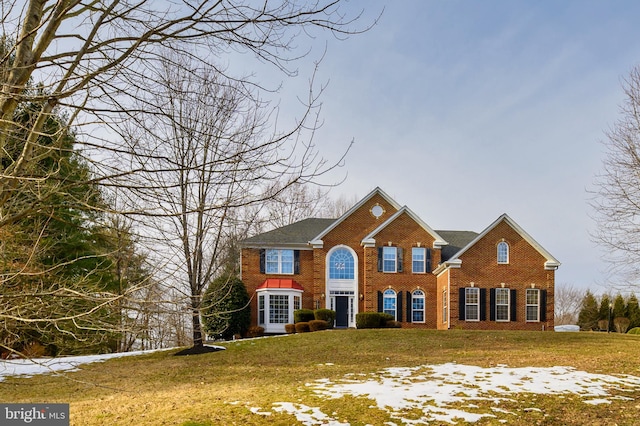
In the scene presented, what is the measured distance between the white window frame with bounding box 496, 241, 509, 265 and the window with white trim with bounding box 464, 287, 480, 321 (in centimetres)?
197

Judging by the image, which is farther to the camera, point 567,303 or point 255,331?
point 567,303

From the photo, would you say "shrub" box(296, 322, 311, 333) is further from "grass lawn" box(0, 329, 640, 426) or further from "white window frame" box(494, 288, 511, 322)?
"white window frame" box(494, 288, 511, 322)

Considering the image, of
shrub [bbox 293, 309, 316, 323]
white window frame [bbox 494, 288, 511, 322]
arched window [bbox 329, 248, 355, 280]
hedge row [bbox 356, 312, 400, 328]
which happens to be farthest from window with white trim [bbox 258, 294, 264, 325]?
white window frame [bbox 494, 288, 511, 322]

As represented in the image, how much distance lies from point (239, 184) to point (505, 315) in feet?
84.5

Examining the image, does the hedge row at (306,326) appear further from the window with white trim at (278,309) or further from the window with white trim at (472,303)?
the window with white trim at (472,303)

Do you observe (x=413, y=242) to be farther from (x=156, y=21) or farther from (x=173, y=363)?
(x=156, y=21)

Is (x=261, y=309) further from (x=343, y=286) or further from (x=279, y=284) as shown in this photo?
(x=343, y=286)

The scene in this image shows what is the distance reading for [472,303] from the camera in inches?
1086

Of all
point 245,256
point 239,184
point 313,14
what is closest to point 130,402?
point 239,184

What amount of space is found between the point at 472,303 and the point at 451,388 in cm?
1691

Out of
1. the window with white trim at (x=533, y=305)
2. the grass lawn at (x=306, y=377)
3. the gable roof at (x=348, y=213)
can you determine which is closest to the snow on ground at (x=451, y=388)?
the grass lawn at (x=306, y=377)

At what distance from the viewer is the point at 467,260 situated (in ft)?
91.0

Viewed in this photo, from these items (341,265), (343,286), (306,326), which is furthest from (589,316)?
(306,326)

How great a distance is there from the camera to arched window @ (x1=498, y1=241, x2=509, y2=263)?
92.0 feet
